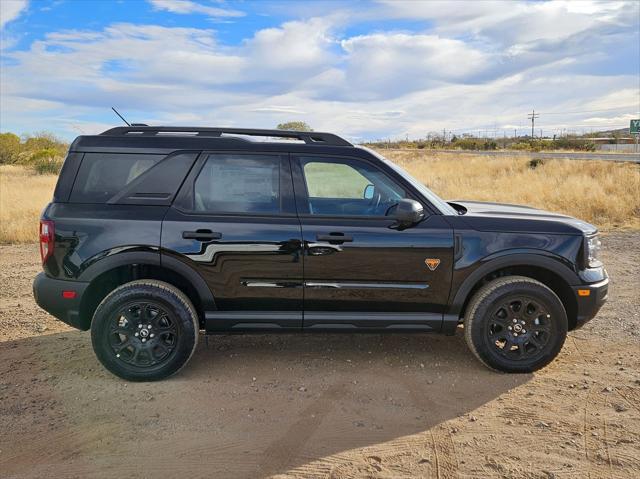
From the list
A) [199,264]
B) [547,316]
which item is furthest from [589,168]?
[199,264]

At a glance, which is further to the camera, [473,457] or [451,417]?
[451,417]

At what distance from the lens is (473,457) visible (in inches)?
120

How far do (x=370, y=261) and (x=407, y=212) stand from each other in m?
0.48

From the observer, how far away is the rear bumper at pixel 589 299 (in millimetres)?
4137

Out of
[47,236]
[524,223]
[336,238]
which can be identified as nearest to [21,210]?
[47,236]

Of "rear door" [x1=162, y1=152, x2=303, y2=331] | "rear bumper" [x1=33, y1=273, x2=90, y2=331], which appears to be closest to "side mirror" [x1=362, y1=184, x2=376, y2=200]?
"rear door" [x1=162, y1=152, x2=303, y2=331]

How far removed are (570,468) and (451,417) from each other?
80 centimetres

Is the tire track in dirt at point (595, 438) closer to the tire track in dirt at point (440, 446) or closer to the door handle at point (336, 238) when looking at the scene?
the tire track in dirt at point (440, 446)

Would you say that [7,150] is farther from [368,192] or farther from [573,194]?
[368,192]

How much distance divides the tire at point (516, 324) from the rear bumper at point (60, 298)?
3045 mm

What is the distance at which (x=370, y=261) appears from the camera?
13.2 ft

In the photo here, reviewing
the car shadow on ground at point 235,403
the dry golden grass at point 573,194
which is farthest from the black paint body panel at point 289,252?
the dry golden grass at point 573,194

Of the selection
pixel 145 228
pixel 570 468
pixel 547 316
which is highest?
pixel 145 228

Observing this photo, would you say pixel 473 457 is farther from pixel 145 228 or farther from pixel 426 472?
pixel 145 228
